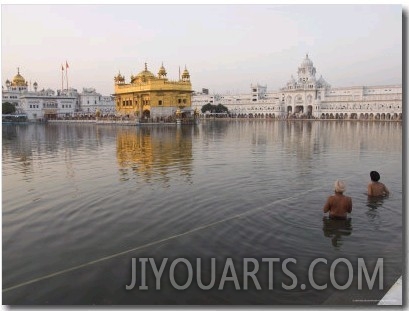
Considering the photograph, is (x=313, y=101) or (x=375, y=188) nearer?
(x=375, y=188)

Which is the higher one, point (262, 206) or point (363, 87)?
point (363, 87)

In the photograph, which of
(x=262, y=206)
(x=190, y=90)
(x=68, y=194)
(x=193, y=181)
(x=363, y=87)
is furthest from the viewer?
(x=363, y=87)

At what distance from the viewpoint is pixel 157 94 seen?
55406 mm

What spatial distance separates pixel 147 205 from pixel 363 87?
287ft

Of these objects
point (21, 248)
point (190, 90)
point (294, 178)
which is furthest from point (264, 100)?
point (21, 248)

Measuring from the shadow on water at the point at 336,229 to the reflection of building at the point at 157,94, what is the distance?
4970 centimetres

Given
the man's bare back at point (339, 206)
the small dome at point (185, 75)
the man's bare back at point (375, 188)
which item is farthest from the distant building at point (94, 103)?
the man's bare back at point (339, 206)

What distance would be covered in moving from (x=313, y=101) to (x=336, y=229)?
8595 centimetres

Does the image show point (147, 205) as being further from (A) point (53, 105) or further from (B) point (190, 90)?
(A) point (53, 105)

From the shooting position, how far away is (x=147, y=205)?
26.5ft

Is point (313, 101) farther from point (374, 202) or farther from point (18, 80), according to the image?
point (374, 202)

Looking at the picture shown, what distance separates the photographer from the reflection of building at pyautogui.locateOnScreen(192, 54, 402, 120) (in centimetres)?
7675

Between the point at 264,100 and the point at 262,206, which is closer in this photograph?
the point at 262,206

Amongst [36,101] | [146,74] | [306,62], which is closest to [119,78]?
[146,74]
